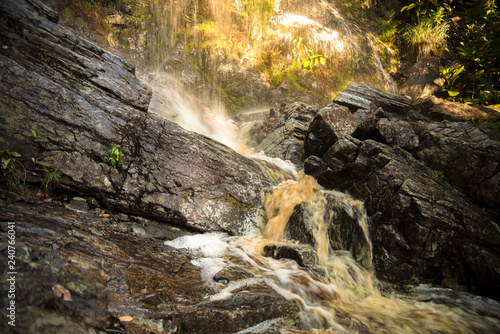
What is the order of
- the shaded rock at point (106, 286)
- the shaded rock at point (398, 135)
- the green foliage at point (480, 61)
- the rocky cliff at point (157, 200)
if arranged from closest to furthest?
the shaded rock at point (106, 286), the rocky cliff at point (157, 200), the shaded rock at point (398, 135), the green foliage at point (480, 61)

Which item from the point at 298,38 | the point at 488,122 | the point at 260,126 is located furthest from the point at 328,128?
the point at 298,38

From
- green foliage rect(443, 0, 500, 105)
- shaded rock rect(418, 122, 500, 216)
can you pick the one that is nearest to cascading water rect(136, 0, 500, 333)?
shaded rock rect(418, 122, 500, 216)

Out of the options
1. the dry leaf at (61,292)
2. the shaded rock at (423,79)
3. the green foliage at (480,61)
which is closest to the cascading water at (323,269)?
the dry leaf at (61,292)

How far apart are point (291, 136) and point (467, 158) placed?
4822 mm

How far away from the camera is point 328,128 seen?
7309 millimetres

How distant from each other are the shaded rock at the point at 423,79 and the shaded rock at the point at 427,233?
31.2 ft

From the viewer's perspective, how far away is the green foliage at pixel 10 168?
11.7ft

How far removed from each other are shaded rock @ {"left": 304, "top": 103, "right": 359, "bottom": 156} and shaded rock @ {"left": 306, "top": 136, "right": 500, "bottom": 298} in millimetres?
1982

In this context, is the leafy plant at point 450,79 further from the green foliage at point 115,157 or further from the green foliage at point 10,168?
the green foliage at point 10,168

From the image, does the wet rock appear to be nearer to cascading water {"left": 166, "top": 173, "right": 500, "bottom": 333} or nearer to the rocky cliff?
the rocky cliff

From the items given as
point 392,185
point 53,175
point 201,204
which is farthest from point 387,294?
point 53,175

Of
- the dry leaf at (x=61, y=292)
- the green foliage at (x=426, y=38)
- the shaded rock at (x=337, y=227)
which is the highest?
the green foliage at (x=426, y=38)

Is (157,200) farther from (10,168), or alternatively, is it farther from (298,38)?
(298,38)

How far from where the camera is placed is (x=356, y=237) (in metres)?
5.14
